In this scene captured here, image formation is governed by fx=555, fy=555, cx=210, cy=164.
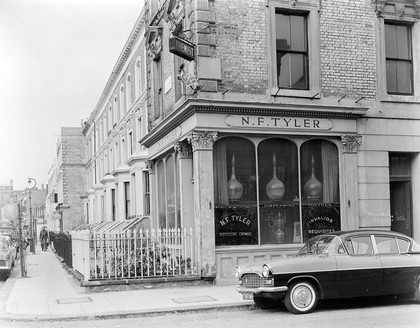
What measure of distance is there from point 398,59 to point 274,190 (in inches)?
220

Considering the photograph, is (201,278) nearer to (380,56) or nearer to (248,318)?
(248,318)

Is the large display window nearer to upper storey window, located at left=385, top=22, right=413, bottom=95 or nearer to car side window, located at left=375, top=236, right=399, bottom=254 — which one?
upper storey window, located at left=385, top=22, right=413, bottom=95

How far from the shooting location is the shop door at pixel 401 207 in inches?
640

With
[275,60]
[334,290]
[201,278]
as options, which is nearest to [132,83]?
[275,60]

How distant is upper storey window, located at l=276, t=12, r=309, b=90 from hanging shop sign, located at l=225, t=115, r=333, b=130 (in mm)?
1029

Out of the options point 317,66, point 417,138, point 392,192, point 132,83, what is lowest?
point 392,192

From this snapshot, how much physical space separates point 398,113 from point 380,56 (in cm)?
173

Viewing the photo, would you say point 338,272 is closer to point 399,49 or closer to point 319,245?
point 319,245

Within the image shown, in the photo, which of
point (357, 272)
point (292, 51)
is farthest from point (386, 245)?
point (292, 51)

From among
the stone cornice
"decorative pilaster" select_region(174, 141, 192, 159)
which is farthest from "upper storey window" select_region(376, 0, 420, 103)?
"decorative pilaster" select_region(174, 141, 192, 159)

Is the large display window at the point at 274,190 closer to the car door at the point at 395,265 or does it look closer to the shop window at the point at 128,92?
the car door at the point at 395,265

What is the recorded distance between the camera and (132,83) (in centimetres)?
3014

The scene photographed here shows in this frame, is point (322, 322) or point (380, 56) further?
point (380, 56)

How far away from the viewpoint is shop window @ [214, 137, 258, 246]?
14.4 m
